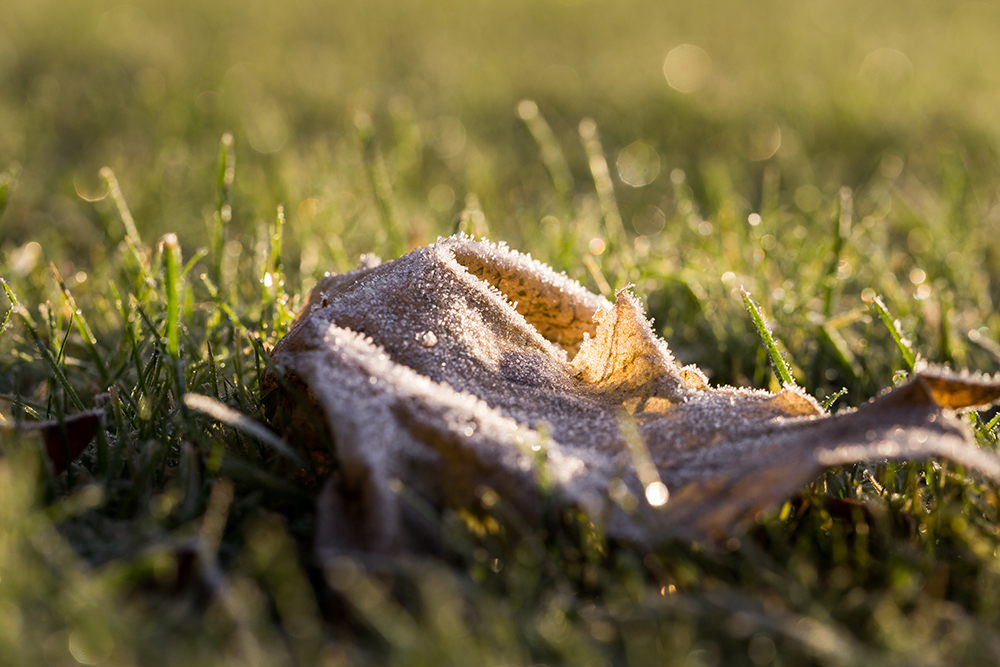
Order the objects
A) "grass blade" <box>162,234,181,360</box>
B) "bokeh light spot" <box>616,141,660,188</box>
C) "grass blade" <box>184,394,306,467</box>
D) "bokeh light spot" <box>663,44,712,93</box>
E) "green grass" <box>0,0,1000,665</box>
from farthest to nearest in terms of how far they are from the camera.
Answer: "bokeh light spot" <box>663,44,712,93</box>
"bokeh light spot" <box>616,141,660,188</box>
"grass blade" <box>162,234,181,360</box>
"grass blade" <box>184,394,306,467</box>
"green grass" <box>0,0,1000,665</box>

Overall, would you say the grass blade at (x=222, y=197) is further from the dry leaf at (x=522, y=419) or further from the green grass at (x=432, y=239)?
the dry leaf at (x=522, y=419)

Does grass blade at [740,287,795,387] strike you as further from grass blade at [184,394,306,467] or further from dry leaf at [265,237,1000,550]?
grass blade at [184,394,306,467]

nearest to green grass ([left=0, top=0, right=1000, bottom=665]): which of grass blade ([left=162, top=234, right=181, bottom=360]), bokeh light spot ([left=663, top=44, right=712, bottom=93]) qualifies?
grass blade ([left=162, top=234, right=181, bottom=360])

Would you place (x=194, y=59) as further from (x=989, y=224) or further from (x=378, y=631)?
(x=378, y=631)

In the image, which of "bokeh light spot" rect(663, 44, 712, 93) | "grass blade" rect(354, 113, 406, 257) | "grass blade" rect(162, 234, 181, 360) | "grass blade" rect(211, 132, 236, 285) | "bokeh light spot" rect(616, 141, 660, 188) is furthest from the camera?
"bokeh light spot" rect(663, 44, 712, 93)

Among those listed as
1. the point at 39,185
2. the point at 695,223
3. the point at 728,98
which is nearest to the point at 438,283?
the point at 695,223

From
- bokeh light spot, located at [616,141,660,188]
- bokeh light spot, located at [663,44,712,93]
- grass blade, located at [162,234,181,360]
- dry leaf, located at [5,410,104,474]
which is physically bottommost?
bokeh light spot, located at [616,141,660,188]

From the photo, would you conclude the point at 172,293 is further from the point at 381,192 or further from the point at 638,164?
the point at 638,164
